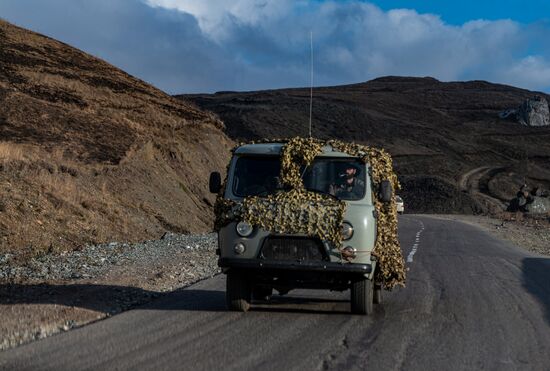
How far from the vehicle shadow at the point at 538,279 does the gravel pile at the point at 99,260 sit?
6.01 meters

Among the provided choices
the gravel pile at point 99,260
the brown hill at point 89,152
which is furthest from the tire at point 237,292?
the brown hill at point 89,152

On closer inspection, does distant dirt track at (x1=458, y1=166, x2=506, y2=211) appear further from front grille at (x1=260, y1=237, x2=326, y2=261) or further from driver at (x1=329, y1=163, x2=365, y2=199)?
front grille at (x1=260, y1=237, x2=326, y2=261)

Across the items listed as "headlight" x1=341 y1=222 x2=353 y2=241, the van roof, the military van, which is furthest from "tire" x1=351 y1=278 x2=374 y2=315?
the van roof

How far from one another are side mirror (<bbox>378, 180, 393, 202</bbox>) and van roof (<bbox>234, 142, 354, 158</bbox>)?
62cm

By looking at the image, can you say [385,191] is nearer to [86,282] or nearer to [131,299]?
[131,299]

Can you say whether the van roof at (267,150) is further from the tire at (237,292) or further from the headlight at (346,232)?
the tire at (237,292)

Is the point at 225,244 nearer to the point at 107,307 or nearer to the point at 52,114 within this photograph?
the point at 107,307

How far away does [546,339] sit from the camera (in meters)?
9.14

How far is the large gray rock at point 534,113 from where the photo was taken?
141000mm

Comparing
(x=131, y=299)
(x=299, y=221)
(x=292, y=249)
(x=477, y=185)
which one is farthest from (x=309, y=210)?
(x=477, y=185)

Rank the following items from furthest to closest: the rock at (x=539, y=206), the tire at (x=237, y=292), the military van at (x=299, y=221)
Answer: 1. the rock at (x=539, y=206)
2. the tire at (x=237, y=292)
3. the military van at (x=299, y=221)

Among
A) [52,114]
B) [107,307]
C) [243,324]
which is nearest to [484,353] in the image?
[243,324]

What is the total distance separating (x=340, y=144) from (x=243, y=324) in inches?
113

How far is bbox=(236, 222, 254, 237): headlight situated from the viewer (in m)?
9.99
